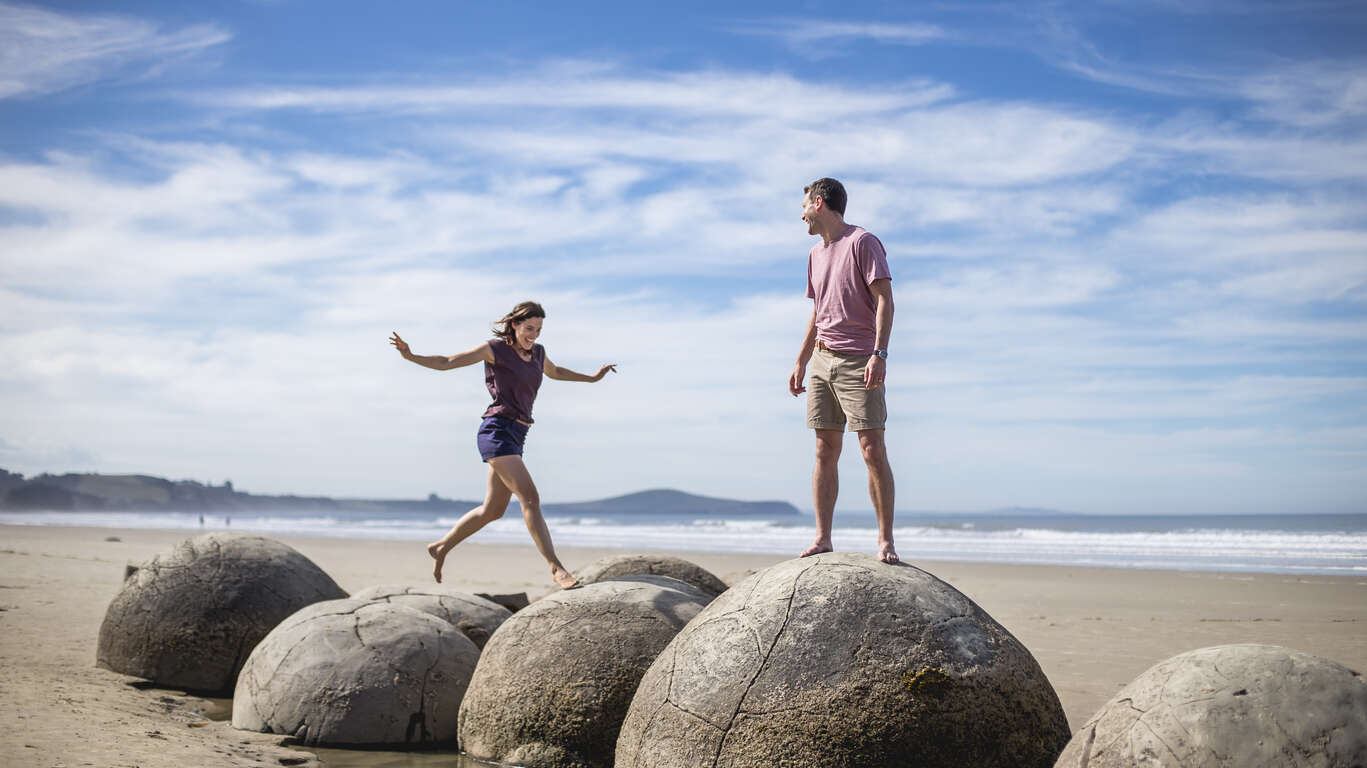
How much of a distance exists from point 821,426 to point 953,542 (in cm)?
2795

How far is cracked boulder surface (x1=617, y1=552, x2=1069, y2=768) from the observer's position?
4.14 metres

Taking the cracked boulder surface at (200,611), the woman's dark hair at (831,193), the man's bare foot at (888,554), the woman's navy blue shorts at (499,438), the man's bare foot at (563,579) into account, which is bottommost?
the cracked boulder surface at (200,611)

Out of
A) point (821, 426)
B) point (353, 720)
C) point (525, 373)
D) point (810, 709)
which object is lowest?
point (353, 720)

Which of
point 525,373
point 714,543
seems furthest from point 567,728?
point 714,543

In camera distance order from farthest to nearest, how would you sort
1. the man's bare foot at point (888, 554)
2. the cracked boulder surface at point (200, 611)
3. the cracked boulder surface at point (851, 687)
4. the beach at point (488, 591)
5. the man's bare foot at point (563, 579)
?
the cracked boulder surface at point (200, 611), the man's bare foot at point (563, 579), the beach at point (488, 591), the man's bare foot at point (888, 554), the cracked boulder surface at point (851, 687)

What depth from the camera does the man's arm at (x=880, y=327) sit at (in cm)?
529

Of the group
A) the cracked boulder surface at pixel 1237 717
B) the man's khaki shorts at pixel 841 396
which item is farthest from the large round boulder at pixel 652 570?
the cracked boulder surface at pixel 1237 717

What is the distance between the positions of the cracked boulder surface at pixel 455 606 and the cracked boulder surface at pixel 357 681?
58 cm

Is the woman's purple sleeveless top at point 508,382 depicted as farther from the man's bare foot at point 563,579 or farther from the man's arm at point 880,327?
the man's arm at point 880,327

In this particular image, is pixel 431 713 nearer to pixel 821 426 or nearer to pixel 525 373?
pixel 525 373

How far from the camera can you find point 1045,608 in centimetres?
1423

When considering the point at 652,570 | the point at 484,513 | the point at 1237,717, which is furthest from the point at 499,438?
the point at 1237,717

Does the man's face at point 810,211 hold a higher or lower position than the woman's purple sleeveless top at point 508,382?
higher

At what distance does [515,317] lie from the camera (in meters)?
7.13
